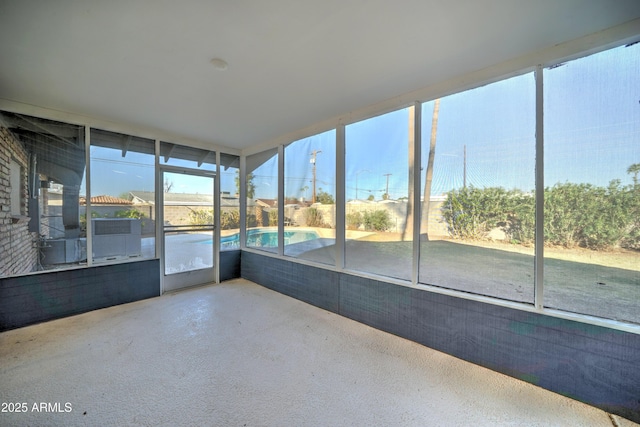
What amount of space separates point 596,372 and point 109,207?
508 cm

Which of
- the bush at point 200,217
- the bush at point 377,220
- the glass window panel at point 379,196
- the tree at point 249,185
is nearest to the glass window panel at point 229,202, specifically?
the tree at point 249,185

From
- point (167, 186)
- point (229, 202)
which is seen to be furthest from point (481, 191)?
point (167, 186)

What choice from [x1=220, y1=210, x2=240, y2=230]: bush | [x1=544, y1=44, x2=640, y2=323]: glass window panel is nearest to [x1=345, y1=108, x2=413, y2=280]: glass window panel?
[x1=544, y1=44, x2=640, y2=323]: glass window panel

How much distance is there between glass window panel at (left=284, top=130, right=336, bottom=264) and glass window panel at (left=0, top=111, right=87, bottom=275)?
2.66 m

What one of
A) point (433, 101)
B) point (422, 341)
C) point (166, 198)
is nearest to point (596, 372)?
point (422, 341)

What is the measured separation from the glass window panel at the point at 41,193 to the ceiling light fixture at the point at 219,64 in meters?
2.44

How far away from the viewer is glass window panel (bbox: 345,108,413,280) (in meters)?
2.53

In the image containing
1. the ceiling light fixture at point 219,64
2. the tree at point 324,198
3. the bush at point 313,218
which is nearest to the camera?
the ceiling light fixture at point 219,64

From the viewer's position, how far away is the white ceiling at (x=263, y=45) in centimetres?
141

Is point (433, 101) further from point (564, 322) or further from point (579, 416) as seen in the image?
point (579, 416)

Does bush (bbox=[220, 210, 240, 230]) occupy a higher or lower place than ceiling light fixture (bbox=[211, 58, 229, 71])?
lower

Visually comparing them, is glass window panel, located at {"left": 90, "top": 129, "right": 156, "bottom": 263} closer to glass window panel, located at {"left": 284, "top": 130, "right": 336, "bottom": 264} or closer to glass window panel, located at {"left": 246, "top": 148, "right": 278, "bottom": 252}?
glass window panel, located at {"left": 246, "top": 148, "right": 278, "bottom": 252}

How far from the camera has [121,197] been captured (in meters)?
3.28

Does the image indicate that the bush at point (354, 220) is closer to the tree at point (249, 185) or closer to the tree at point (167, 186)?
the tree at point (249, 185)
